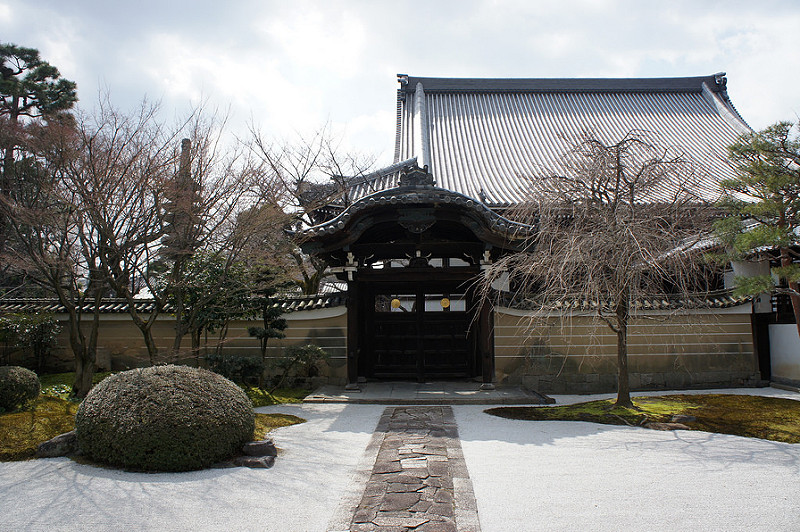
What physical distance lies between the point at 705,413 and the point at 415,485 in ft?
18.1

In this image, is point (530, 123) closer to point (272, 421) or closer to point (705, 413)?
point (705, 413)

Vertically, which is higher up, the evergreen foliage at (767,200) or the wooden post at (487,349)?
the evergreen foliage at (767,200)

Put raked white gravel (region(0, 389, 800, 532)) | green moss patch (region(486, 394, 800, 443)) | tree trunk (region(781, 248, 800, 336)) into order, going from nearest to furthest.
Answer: raked white gravel (region(0, 389, 800, 532)) → green moss patch (region(486, 394, 800, 443)) → tree trunk (region(781, 248, 800, 336))

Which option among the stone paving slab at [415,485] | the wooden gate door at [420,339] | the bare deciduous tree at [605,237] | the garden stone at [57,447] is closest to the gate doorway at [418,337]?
the wooden gate door at [420,339]

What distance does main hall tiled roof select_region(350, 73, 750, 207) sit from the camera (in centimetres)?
1659

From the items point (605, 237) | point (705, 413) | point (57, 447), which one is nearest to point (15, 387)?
point (57, 447)

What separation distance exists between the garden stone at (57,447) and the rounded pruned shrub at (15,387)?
2.13m

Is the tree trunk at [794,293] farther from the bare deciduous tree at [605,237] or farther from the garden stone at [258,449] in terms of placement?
the garden stone at [258,449]

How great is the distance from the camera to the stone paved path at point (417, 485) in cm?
426

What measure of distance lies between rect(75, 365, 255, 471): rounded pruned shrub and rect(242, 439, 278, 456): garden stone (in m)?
0.13

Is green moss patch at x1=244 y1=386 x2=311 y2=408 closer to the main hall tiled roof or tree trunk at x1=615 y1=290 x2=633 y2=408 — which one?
tree trunk at x1=615 y1=290 x2=633 y2=408

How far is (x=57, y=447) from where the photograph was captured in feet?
19.6

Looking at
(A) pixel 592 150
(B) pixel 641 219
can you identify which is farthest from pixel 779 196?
(A) pixel 592 150

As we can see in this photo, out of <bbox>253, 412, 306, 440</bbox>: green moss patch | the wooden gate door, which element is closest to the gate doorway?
the wooden gate door
